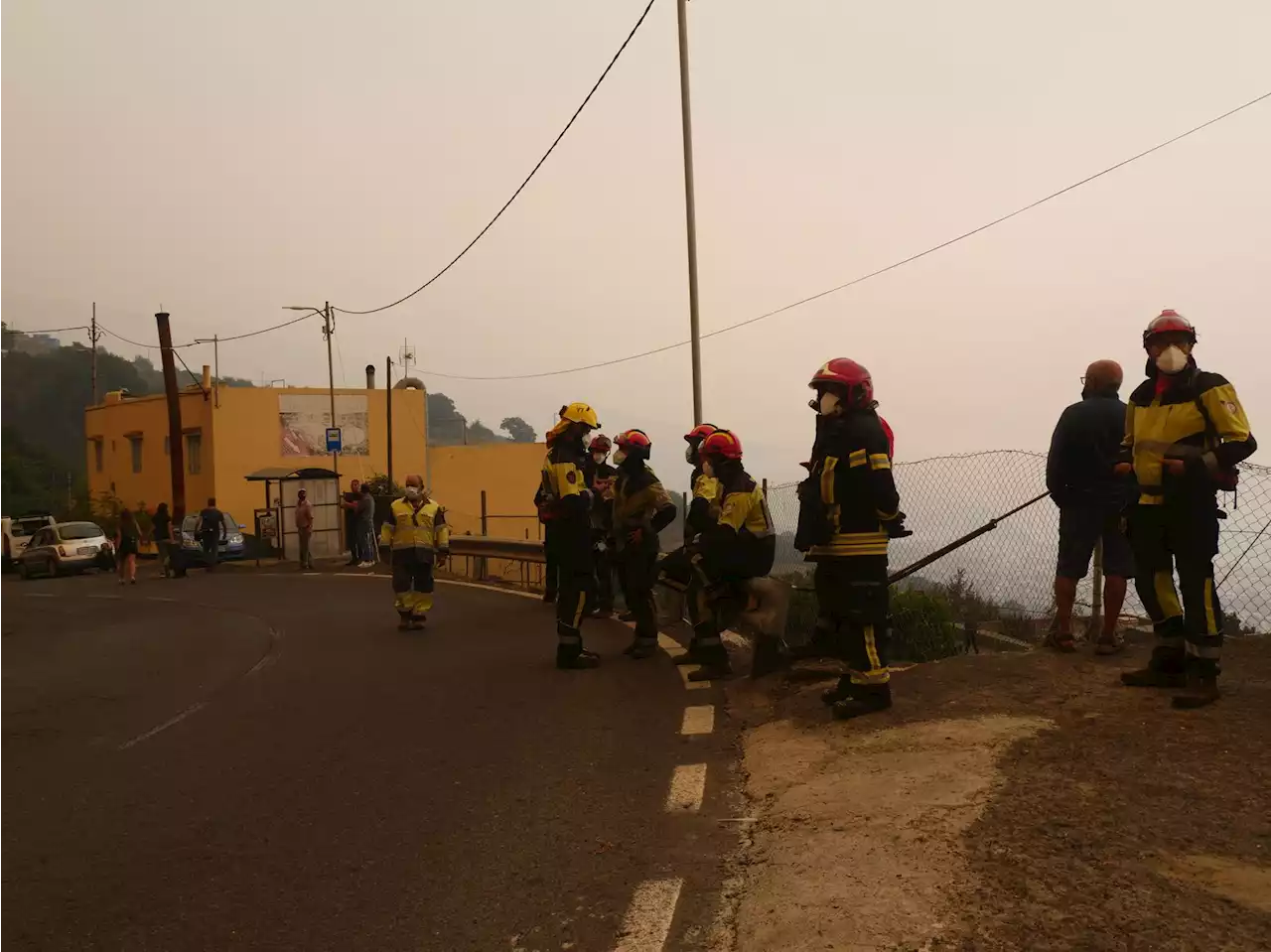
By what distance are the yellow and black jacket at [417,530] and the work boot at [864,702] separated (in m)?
7.25

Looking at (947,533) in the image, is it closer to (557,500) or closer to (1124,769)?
(557,500)

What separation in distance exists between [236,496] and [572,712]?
148 ft

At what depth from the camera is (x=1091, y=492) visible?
7559 mm

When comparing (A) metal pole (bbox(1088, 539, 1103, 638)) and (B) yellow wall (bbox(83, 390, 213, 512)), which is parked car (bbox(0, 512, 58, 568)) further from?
(A) metal pole (bbox(1088, 539, 1103, 638))

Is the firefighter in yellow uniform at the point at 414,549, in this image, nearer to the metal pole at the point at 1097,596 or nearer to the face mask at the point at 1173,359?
the metal pole at the point at 1097,596

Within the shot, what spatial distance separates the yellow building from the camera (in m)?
48.9

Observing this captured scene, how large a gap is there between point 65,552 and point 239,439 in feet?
53.2

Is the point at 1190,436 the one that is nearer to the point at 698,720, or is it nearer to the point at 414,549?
the point at 698,720

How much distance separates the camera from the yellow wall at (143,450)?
49406 millimetres

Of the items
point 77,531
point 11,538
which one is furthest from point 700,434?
point 11,538

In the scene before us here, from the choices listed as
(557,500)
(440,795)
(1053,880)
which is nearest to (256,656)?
(557,500)

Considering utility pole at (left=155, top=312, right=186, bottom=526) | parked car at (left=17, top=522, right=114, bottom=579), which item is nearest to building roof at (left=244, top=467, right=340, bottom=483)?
utility pole at (left=155, top=312, right=186, bottom=526)

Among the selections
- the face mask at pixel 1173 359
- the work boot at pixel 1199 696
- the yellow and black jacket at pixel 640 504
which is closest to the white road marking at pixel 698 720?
the work boot at pixel 1199 696

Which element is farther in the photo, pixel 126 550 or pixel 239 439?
pixel 239 439
